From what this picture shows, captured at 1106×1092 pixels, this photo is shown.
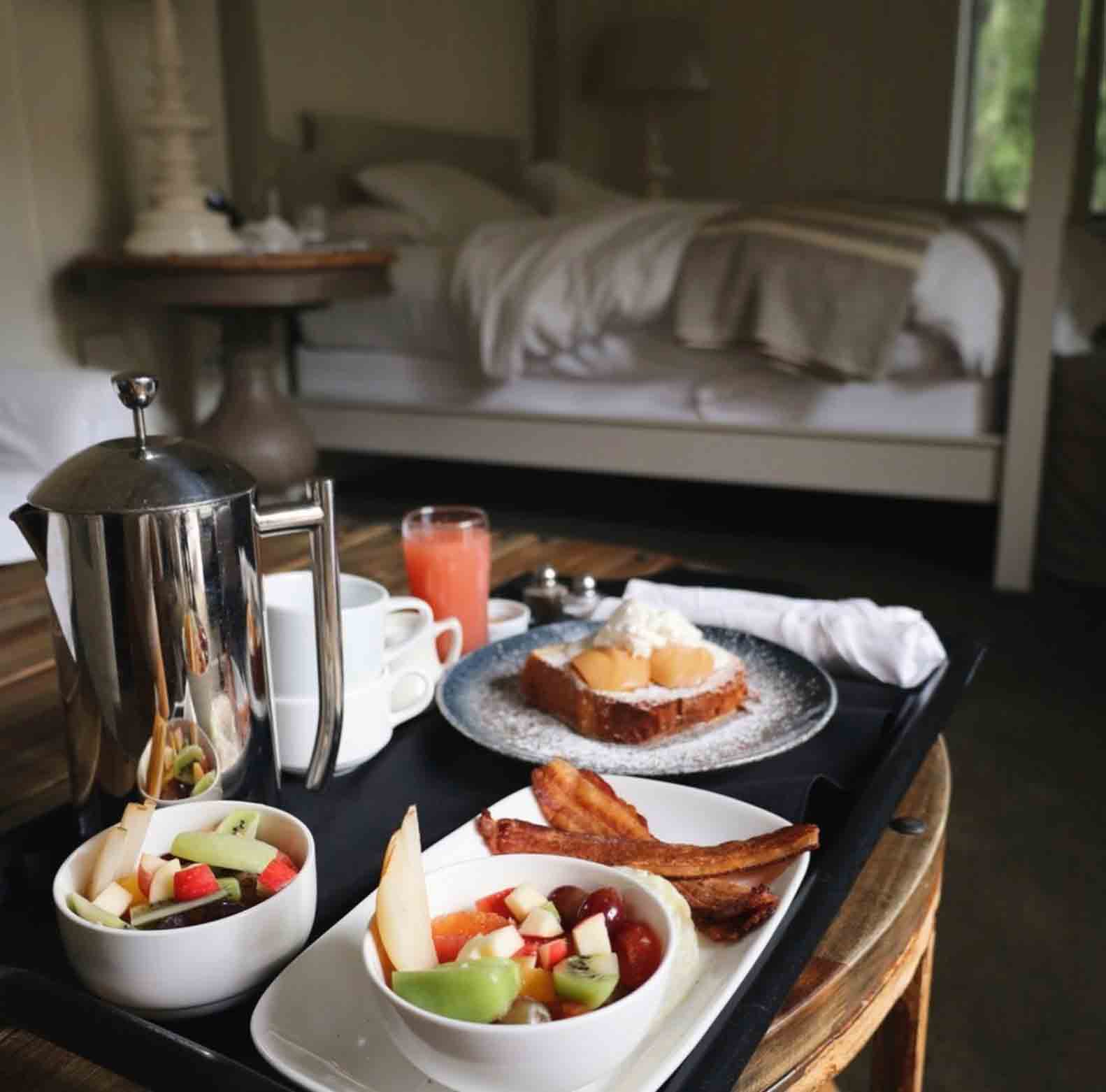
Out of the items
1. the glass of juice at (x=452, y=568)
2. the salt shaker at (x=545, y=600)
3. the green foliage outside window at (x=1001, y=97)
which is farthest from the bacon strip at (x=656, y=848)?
the green foliage outside window at (x=1001, y=97)

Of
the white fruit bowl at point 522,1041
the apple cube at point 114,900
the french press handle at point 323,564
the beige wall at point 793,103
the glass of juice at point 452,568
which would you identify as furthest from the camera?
the beige wall at point 793,103

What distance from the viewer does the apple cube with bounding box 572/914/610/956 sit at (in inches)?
18.0

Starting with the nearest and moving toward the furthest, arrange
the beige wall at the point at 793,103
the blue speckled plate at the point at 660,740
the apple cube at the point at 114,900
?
the apple cube at the point at 114,900
the blue speckled plate at the point at 660,740
the beige wall at the point at 793,103

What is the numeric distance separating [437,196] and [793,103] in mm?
2423

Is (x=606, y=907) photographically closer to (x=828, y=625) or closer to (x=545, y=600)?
(x=828, y=625)

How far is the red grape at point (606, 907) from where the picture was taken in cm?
48

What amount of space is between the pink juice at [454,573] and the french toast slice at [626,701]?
14 centimetres

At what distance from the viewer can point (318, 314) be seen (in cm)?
311

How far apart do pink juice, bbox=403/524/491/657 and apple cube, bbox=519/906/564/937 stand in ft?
1.58

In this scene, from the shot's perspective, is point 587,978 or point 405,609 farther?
point 405,609

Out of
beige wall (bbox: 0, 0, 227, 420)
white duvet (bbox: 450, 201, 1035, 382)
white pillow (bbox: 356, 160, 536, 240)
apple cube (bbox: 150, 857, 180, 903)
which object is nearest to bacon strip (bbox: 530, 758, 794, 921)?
apple cube (bbox: 150, 857, 180, 903)

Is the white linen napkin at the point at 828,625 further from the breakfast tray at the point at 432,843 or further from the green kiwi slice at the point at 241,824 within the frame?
the green kiwi slice at the point at 241,824

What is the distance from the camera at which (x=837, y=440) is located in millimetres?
2561

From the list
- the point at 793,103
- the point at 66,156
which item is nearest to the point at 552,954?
the point at 66,156
